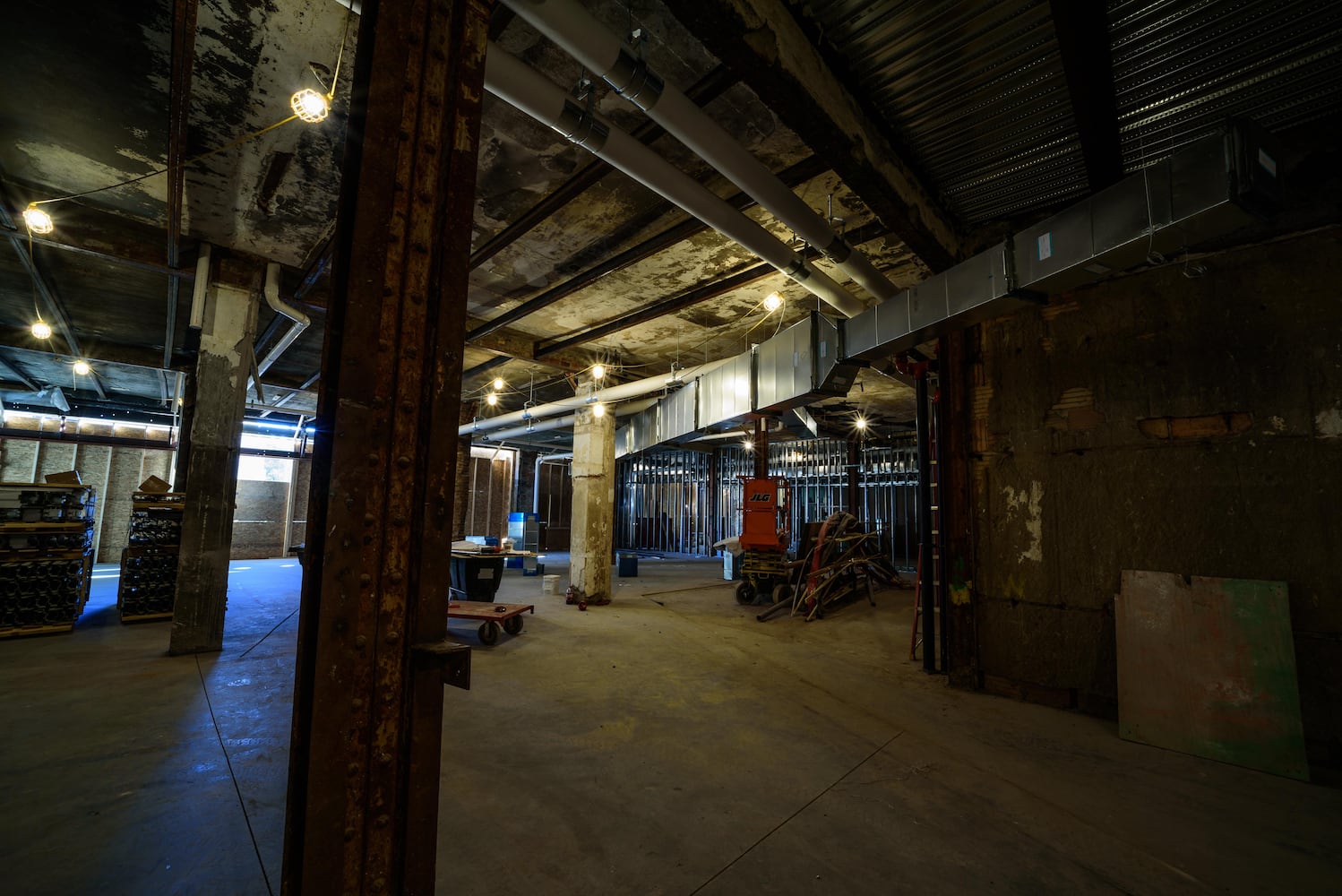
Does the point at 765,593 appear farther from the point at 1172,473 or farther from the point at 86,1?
the point at 86,1

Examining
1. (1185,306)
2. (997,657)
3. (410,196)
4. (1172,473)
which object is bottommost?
(997,657)

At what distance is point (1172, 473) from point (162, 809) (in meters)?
6.42

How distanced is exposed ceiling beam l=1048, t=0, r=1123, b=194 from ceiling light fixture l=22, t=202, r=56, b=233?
6976 millimetres

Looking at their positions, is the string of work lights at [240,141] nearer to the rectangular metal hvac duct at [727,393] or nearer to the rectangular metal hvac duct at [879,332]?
the rectangular metal hvac duct at [879,332]

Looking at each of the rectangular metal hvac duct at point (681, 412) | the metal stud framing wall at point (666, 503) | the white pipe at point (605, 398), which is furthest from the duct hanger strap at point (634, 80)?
the metal stud framing wall at point (666, 503)

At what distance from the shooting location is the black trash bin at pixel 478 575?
777 centimetres

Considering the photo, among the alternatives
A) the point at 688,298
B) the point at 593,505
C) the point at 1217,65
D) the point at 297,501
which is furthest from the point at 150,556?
the point at 1217,65

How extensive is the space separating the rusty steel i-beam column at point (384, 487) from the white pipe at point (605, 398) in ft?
16.7

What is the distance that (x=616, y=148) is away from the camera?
119 inches

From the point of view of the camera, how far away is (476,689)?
14.1 ft

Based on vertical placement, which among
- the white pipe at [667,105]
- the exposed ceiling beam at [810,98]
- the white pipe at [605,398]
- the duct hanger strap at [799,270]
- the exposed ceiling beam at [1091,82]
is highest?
the exposed ceiling beam at [1091,82]

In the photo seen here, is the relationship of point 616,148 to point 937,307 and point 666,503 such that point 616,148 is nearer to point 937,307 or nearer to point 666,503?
point 937,307

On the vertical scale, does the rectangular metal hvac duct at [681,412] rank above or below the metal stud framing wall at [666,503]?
above

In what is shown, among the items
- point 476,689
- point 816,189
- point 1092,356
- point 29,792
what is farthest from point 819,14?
point 29,792
